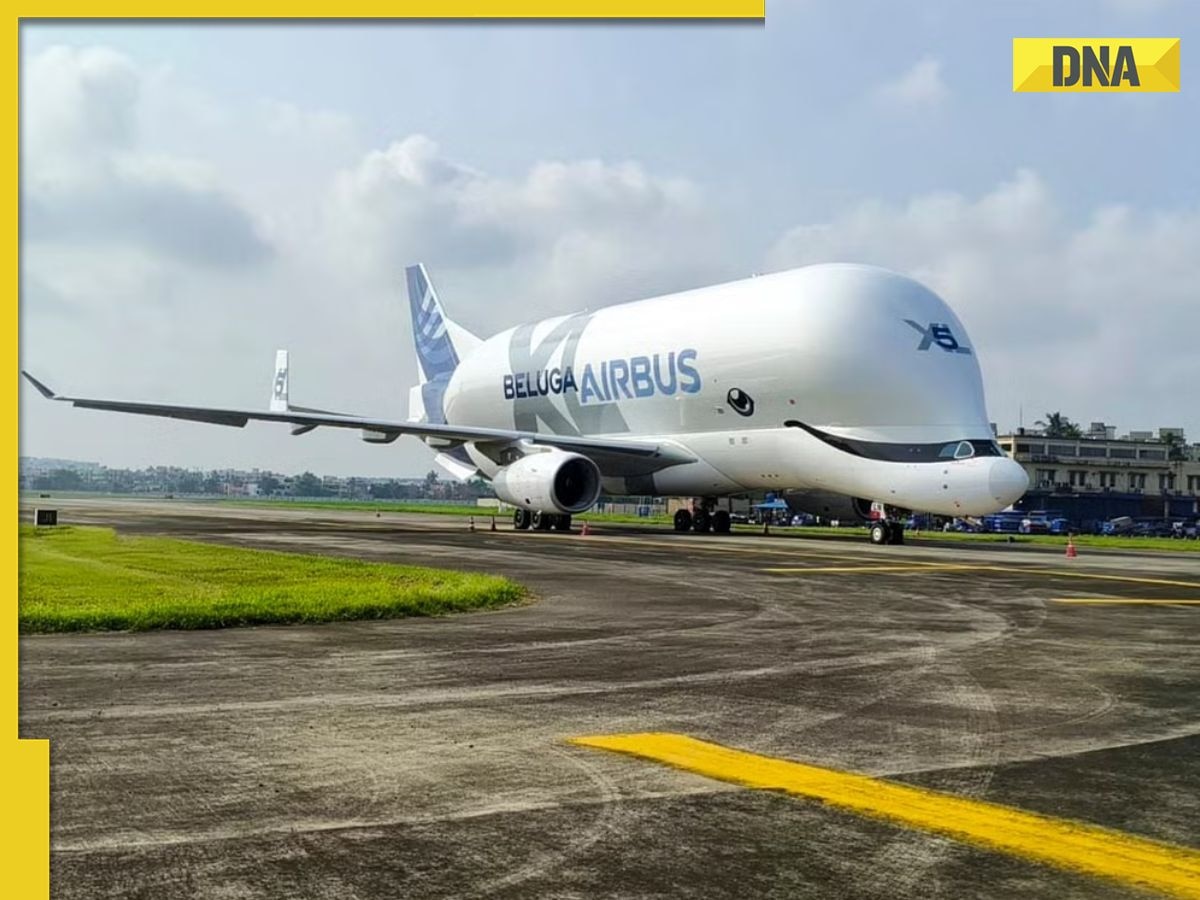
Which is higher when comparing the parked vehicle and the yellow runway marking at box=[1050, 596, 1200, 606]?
the yellow runway marking at box=[1050, 596, 1200, 606]

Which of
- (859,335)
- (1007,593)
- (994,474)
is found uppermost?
(859,335)

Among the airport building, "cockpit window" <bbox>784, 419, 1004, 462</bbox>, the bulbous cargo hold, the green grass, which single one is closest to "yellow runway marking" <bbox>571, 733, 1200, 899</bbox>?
the green grass

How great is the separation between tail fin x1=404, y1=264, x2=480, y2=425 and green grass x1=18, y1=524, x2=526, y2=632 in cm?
3112

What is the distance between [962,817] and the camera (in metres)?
4.50

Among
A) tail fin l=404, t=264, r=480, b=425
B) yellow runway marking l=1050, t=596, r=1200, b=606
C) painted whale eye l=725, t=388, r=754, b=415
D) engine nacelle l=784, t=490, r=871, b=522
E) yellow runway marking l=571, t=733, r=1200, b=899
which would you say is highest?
tail fin l=404, t=264, r=480, b=425

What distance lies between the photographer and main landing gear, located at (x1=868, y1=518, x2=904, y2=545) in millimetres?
30328

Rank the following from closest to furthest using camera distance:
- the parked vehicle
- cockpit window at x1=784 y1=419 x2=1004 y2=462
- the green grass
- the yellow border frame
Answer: the yellow border frame
the green grass
cockpit window at x1=784 y1=419 x2=1004 y2=462
the parked vehicle

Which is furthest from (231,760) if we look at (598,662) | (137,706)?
(598,662)

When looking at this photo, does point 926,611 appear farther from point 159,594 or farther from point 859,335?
point 859,335

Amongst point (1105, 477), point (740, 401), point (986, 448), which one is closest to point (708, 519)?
point (740, 401)

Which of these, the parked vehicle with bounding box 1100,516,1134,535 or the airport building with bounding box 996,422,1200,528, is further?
the airport building with bounding box 996,422,1200,528

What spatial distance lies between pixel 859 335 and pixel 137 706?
24239mm

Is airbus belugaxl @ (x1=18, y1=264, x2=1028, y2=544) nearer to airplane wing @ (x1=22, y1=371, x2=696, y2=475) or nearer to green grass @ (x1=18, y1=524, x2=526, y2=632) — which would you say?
airplane wing @ (x1=22, y1=371, x2=696, y2=475)

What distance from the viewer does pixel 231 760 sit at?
5340 millimetres
